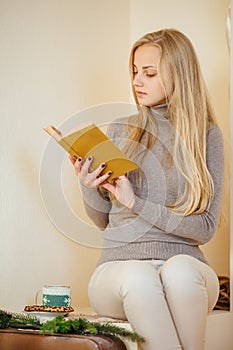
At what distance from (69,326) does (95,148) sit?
0.50m

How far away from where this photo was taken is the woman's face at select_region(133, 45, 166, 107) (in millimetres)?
2199

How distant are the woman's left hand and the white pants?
169mm

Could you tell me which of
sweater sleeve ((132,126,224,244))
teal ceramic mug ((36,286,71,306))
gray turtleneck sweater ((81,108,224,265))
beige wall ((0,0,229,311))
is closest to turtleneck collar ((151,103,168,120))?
gray turtleneck sweater ((81,108,224,265))

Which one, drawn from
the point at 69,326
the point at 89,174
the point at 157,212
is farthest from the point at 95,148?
the point at 69,326

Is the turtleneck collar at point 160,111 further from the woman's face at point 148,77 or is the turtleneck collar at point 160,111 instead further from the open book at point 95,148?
the open book at point 95,148

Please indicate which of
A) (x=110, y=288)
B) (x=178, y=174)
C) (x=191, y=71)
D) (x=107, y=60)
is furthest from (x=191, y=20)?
(x=110, y=288)

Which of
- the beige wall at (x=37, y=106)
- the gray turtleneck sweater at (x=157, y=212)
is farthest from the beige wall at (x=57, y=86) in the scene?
the gray turtleneck sweater at (x=157, y=212)

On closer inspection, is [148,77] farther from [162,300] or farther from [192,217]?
[162,300]

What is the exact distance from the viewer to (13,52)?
7.65ft

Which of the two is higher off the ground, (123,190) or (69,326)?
(123,190)

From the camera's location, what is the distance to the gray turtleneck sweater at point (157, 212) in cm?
204

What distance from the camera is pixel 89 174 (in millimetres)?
1986

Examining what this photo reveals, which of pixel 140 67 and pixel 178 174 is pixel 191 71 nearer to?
pixel 140 67

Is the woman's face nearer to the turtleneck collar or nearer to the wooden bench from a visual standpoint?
the turtleneck collar
